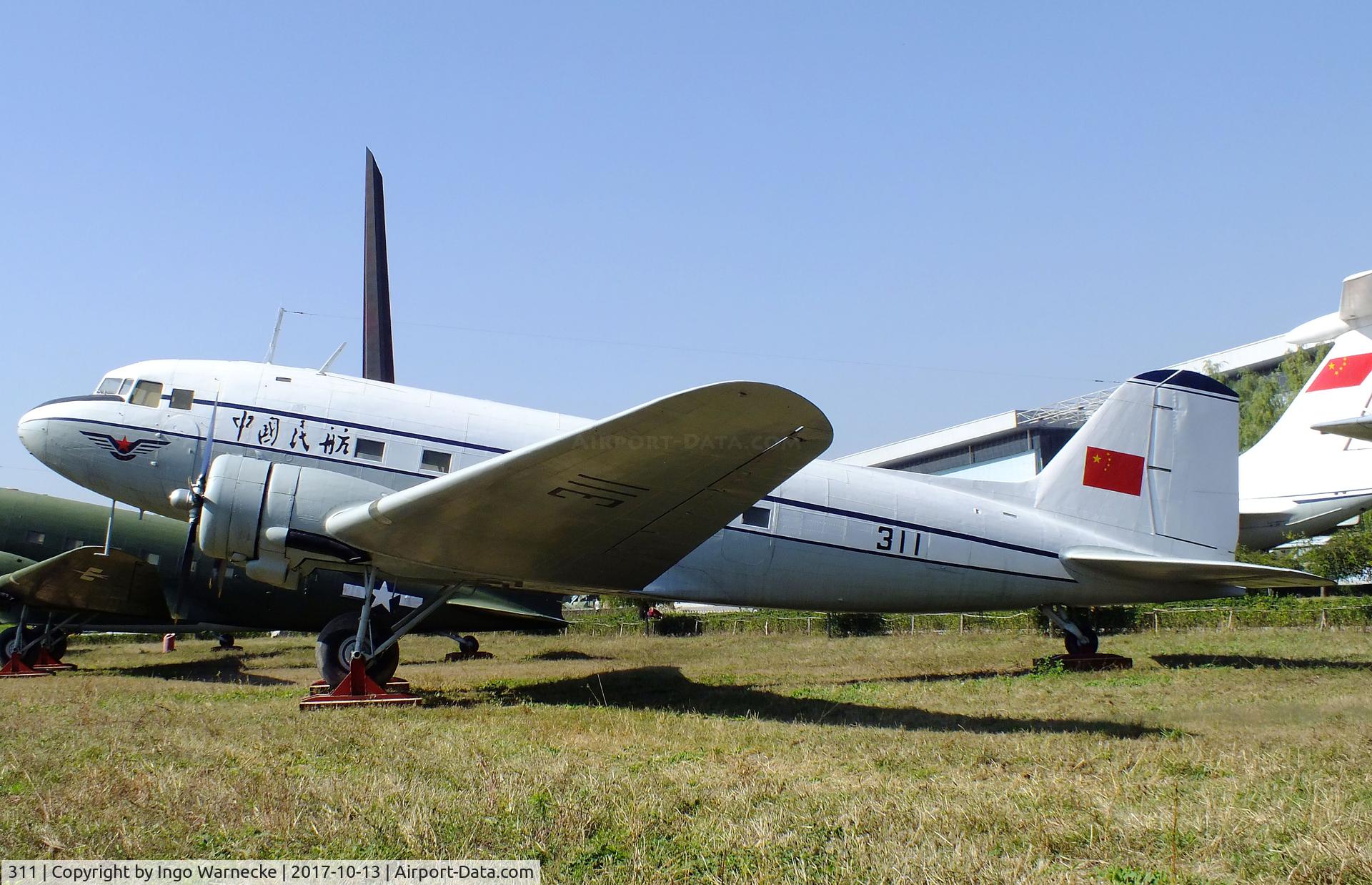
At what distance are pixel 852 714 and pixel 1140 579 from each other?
6096 millimetres

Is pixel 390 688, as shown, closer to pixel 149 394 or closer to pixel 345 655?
pixel 345 655

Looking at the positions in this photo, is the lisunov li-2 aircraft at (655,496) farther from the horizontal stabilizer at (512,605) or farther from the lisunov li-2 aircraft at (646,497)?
the horizontal stabilizer at (512,605)

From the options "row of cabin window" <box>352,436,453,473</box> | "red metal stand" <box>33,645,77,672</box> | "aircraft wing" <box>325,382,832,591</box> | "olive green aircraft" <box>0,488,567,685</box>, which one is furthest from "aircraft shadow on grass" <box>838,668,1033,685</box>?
"red metal stand" <box>33,645,77,672</box>

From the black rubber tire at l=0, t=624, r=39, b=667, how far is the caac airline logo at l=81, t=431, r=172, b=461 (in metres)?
8.96

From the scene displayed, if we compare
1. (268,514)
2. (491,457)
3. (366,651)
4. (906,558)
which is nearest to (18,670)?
(366,651)

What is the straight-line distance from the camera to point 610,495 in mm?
8891

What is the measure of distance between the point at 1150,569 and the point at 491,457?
9.32 m

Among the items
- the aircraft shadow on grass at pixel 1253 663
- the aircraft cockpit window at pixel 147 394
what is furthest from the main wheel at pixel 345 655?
the aircraft shadow on grass at pixel 1253 663

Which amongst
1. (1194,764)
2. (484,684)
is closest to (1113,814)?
(1194,764)

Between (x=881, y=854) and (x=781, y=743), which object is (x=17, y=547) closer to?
(x=781, y=743)

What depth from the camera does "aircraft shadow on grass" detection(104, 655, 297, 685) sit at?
585 inches

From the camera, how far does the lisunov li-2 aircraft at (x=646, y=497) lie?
337 inches

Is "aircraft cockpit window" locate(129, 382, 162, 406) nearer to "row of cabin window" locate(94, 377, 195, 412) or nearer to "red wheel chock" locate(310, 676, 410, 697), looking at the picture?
"row of cabin window" locate(94, 377, 195, 412)

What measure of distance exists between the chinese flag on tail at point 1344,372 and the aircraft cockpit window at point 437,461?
21.9 meters
